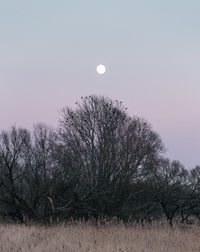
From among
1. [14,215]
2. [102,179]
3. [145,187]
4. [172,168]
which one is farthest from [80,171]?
[172,168]

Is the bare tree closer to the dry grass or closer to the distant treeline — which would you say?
the distant treeline

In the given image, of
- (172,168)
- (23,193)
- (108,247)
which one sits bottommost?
(108,247)

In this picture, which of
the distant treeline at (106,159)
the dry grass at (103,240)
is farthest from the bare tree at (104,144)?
the dry grass at (103,240)

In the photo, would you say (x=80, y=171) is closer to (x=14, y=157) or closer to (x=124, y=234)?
(x=14, y=157)

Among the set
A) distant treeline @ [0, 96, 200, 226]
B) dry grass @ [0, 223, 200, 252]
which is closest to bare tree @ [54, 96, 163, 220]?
distant treeline @ [0, 96, 200, 226]

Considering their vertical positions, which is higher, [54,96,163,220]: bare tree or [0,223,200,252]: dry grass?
[54,96,163,220]: bare tree

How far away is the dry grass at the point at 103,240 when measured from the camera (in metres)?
7.96

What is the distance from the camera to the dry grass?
7961 mm

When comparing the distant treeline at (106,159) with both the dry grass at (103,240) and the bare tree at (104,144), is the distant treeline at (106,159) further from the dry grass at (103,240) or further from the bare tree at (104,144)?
the dry grass at (103,240)

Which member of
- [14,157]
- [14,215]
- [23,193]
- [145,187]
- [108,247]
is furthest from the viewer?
[14,157]

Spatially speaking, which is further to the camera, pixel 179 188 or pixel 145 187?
pixel 179 188

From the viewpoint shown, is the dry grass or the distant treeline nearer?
the dry grass

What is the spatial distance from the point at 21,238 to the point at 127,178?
68.9ft

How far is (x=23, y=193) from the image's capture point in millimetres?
23641
